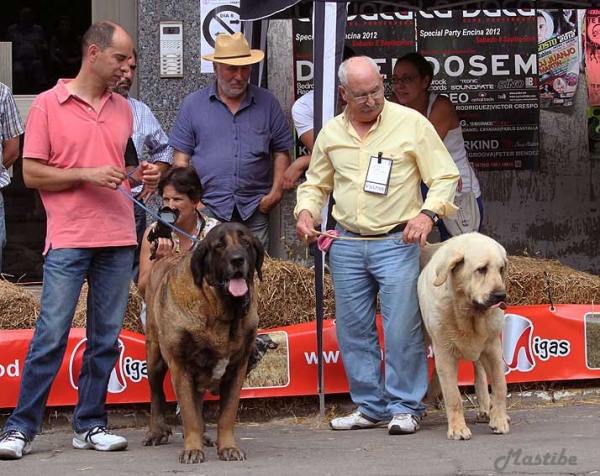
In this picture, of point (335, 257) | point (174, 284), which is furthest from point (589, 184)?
point (174, 284)

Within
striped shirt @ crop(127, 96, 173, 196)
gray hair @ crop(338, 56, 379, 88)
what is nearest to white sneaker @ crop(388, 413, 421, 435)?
gray hair @ crop(338, 56, 379, 88)

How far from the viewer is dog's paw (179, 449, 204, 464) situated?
19.6 feet

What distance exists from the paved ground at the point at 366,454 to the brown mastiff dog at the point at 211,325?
0.23m

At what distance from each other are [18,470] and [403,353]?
2279mm

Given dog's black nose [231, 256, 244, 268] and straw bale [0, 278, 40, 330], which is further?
straw bale [0, 278, 40, 330]

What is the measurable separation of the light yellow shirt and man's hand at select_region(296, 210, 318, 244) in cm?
19

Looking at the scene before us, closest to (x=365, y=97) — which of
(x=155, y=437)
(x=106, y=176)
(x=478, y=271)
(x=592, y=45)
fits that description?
(x=478, y=271)

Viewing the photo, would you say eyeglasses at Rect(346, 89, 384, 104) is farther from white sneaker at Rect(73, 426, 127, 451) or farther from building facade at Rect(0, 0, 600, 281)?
building facade at Rect(0, 0, 600, 281)

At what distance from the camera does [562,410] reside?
24.7 ft

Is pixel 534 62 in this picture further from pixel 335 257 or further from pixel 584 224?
pixel 335 257

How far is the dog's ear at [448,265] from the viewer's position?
20.7 ft

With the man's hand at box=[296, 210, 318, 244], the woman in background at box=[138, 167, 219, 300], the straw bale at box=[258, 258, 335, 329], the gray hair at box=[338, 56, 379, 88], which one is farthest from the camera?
the straw bale at box=[258, 258, 335, 329]

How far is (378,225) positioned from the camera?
22.2ft

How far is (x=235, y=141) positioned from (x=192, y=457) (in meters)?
2.86
